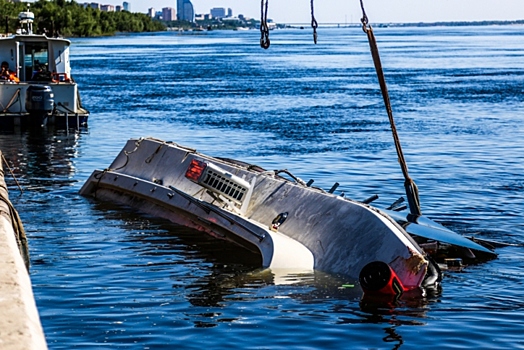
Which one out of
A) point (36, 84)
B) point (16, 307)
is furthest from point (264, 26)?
point (36, 84)

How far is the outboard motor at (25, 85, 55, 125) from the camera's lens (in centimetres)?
2923

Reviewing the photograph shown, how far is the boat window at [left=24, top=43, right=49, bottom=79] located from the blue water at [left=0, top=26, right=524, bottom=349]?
97.3 inches

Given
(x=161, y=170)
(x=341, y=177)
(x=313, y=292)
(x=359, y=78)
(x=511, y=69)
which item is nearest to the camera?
(x=313, y=292)

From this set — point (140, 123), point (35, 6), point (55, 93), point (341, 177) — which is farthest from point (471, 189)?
point (35, 6)

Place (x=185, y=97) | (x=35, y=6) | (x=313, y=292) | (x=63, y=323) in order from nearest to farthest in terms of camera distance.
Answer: (x=63, y=323), (x=313, y=292), (x=185, y=97), (x=35, y=6)

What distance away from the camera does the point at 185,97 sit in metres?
47.9

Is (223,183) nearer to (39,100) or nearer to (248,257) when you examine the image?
(248,257)

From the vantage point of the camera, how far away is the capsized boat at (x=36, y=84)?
97.3 ft

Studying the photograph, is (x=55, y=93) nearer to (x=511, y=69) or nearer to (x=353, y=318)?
(x=353, y=318)

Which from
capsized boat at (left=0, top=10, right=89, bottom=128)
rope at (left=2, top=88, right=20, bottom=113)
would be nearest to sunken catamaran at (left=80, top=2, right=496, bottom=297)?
capsized boat at (left=0, top=10, right=89, bottom=128)

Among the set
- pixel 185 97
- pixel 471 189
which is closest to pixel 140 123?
pixel 185 97

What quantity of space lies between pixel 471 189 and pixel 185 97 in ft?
96.9

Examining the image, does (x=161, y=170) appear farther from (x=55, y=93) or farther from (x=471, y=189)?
(x=55, y=93)

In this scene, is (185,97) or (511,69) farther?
(511,69)
